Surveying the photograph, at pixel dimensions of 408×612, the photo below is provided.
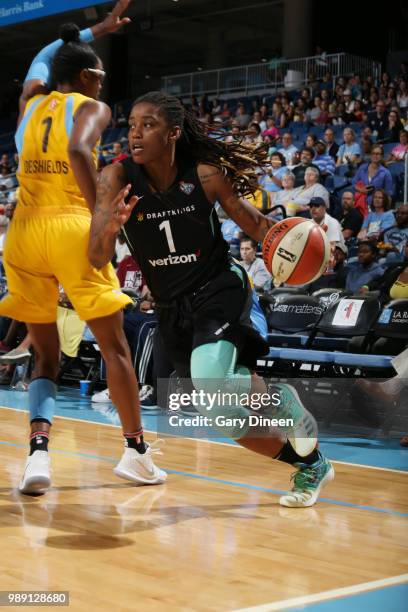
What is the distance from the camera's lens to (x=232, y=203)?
3.53m

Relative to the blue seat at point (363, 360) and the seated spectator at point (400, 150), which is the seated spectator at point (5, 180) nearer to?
the seated spectator at point (400, 150)

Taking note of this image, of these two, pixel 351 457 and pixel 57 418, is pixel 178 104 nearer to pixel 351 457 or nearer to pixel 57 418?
pixel 351 457

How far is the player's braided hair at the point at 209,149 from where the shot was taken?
11.8 ft

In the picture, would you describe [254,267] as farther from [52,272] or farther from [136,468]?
[52,272]

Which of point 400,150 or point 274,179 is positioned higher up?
point 400,150

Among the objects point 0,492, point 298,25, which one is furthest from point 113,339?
point 298,25

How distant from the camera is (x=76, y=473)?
14.5 ft

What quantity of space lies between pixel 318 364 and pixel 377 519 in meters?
2.97

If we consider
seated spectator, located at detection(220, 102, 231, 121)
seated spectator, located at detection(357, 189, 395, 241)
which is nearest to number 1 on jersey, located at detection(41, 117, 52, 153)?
seated spectator, located at detection(357, 189, 395, 241)

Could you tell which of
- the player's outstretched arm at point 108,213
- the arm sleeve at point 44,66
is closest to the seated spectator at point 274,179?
the arm sleeve at point 44,66

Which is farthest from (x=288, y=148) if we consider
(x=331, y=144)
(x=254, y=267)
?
(x=254, y=267)

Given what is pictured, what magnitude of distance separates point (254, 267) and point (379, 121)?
5860mm

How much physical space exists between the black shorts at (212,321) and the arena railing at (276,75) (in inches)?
575

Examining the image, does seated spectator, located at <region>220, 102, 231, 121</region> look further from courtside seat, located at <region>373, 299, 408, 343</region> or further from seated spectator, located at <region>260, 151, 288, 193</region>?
courtside seat, located at <region>373, 299, 408, 343</region>
